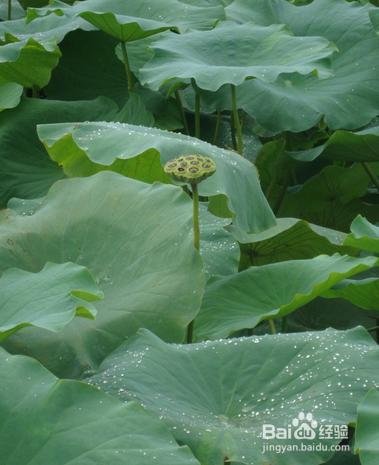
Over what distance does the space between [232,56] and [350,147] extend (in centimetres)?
34

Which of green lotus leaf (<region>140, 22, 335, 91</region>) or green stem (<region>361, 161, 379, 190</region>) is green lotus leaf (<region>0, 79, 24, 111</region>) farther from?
green stem (<region>361, 161, 379, 190</region>)

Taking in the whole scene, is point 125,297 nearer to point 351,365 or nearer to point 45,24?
point 351,365

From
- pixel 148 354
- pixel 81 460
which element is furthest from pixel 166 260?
pixel 81 460

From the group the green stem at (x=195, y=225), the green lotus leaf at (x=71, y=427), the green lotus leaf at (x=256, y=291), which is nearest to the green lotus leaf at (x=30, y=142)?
the green lotus leaf at (x=256, y=291)

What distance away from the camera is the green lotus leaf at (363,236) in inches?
69.7

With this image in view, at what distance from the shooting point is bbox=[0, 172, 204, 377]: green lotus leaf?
1617mm

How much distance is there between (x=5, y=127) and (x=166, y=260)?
1146 millimetres

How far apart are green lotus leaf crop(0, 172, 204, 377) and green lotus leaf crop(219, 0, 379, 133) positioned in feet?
2.81

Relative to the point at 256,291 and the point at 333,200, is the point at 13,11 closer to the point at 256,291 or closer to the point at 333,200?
the point at 333,200

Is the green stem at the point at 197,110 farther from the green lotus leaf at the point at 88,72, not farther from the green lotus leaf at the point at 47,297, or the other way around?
the green lotus leaf at the point at 47,297

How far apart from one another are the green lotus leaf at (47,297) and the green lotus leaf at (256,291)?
0.35 metres

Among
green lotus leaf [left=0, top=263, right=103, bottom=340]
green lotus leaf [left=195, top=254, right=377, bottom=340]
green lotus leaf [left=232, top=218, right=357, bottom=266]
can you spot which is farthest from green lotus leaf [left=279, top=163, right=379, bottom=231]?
green lotus leaf [left=0, top=263, right=103, bottom=340]

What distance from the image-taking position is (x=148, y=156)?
1.93 m

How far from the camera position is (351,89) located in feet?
8.88
